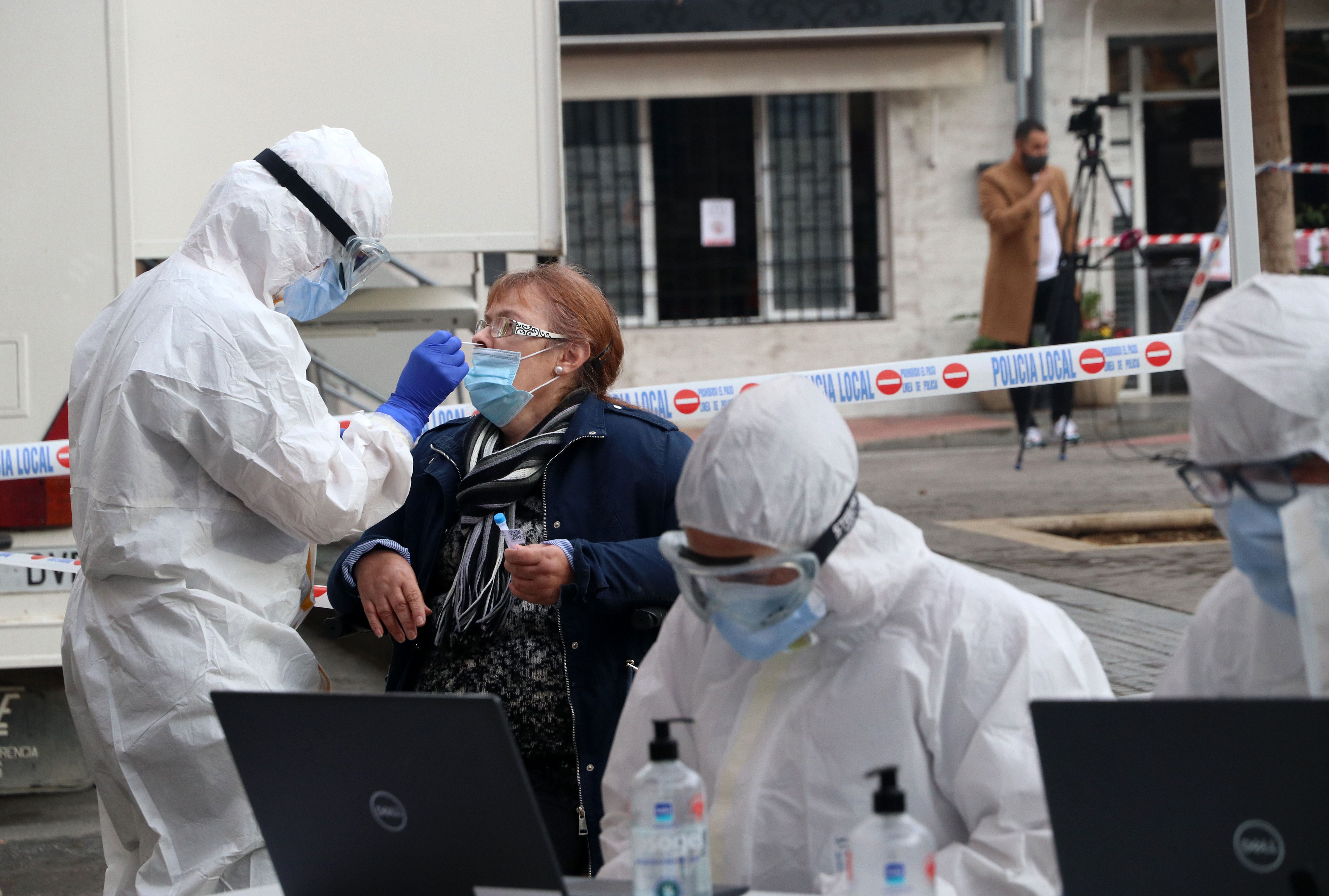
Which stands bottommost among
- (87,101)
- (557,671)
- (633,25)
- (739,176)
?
(557,671)

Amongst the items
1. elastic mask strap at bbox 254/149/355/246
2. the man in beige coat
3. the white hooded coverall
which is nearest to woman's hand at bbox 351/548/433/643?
the white hooded coverall

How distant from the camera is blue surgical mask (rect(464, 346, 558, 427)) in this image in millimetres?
2846

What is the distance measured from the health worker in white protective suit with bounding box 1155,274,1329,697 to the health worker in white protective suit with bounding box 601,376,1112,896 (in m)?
0.26

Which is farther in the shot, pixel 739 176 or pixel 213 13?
pixel 739 176

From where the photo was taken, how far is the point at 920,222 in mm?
14055

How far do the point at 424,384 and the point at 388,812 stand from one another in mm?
1378

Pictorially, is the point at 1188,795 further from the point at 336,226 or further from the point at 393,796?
the point at 336,226

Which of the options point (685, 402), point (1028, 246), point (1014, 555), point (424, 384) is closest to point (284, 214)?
point (424, 384)

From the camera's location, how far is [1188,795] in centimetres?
138

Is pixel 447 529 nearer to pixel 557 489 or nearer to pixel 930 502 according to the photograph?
pixel 557 489

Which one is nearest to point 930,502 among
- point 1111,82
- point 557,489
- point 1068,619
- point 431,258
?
point 431,258

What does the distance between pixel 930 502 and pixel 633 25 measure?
261 inches

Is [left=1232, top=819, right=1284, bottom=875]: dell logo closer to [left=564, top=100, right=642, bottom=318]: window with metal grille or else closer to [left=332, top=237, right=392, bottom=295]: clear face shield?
[left=332, top=237, right=392, bottom=295]: clear face shield

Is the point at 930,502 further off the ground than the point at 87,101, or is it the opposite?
the point at 87,101
